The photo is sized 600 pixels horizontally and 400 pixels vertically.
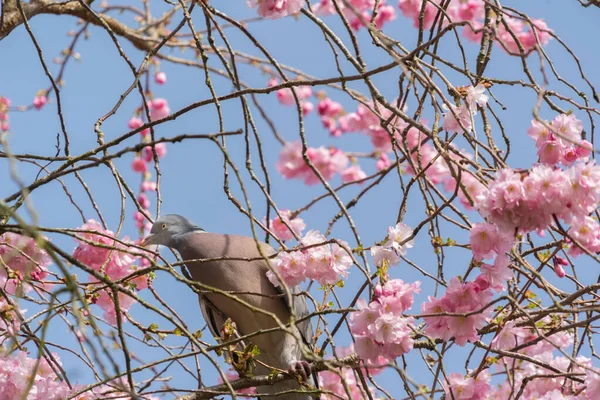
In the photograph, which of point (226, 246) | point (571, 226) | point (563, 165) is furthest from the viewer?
point (226, 246)

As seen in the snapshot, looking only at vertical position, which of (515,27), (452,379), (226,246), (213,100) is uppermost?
(515,27)

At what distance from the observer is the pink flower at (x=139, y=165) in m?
4.93

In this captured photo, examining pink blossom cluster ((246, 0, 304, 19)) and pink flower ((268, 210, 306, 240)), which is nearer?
pink blossom cluster ((246, 0, 304, 19))

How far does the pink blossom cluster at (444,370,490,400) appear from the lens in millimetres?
2321

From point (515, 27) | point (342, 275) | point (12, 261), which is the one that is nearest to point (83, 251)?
point (12, 261)

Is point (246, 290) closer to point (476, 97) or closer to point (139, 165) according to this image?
point (476, 97)

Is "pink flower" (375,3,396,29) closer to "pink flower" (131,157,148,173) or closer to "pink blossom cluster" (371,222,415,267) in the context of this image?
"pink flower" (131,157,148,173)

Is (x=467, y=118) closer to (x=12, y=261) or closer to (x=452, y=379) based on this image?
(x=452, y=379)

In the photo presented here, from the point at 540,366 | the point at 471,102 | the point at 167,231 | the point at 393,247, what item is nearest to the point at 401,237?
the point at 393,247

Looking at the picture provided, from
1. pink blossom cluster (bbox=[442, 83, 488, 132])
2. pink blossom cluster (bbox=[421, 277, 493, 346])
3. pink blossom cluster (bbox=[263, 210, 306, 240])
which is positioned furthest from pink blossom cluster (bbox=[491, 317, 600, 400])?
pink blossom cluster (bbox=[263, 210, 306, 240])

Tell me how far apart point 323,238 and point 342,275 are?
12cm

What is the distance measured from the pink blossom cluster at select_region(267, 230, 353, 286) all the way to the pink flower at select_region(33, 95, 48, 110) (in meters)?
2.74

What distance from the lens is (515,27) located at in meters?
4.63

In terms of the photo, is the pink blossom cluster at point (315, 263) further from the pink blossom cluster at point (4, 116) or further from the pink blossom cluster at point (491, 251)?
the pink blossom cluster at point (4, 116)
